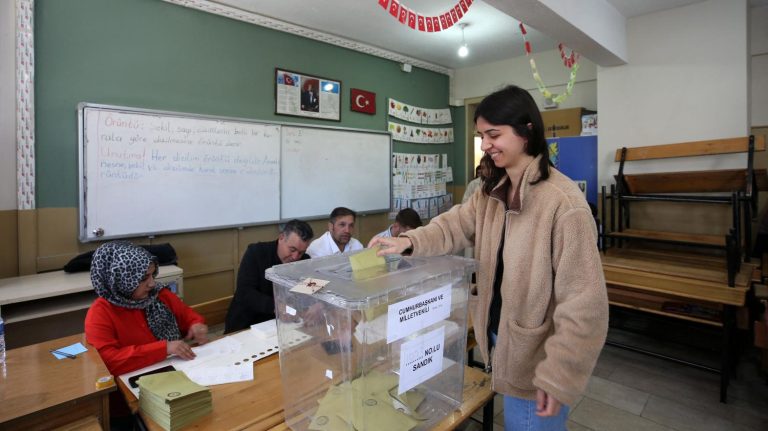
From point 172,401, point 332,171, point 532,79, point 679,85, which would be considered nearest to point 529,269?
point 172,401

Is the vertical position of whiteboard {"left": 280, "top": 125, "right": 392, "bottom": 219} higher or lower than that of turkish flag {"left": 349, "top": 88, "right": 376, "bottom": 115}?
lower

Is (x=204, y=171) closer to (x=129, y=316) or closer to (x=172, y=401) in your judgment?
(x=129, y=316)

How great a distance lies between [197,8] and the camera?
3102mm

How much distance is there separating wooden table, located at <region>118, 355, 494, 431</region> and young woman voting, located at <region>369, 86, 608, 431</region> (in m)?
0.08

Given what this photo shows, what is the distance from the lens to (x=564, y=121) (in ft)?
13.9

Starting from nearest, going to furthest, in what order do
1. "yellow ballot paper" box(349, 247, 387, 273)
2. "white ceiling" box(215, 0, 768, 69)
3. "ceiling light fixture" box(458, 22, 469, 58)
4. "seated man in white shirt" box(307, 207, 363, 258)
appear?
"yellow ballot paper" box(349, 247, 387, 273) → "seated man in white shirt" box(307, 207, 363, 258) → "white ceiling" box(215, 0, 768, 69) → "ceiling light fixture" box(458, 22, 469, 58)

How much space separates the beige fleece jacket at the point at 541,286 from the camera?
35.3 inches

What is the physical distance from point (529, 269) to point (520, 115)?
1.23 feet

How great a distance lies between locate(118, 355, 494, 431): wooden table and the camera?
101 cm

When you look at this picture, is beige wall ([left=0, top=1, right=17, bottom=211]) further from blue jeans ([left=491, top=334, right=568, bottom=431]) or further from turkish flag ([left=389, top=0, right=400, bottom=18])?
blue jeans ([left=491, top=334, right=568, bottom=431])

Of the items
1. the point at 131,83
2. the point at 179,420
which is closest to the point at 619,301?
the point at 179,420

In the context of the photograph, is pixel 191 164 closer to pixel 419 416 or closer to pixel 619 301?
pixel 419 416

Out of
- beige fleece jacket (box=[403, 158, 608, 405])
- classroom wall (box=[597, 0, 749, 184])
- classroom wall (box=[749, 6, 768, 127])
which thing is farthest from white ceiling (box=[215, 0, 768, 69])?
beige fleece jacket (box=[403, 158, 608, 405])

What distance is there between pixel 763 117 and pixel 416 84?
3343mm
